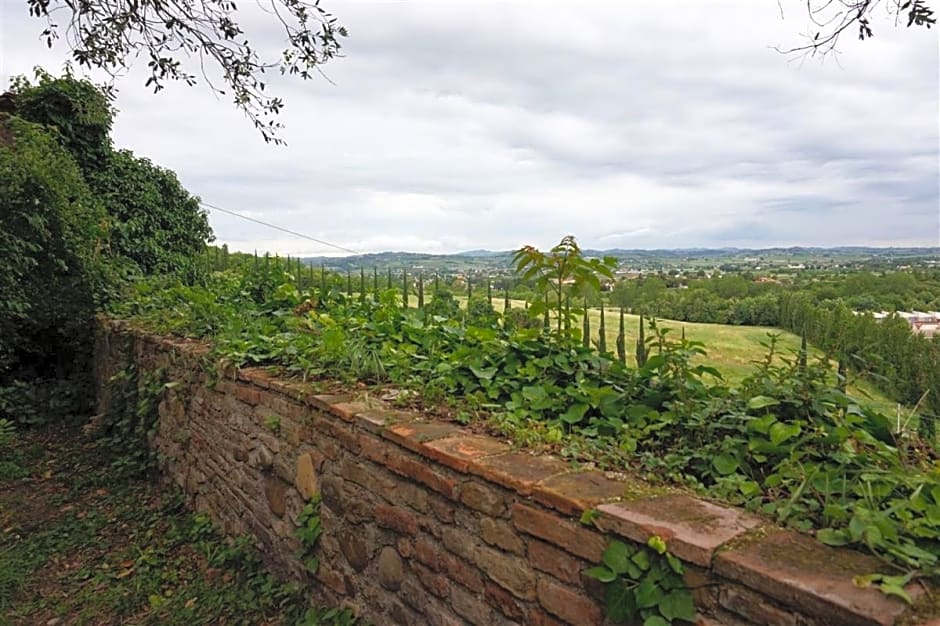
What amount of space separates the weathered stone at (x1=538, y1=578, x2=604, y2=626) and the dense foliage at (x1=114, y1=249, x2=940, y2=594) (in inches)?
16.8

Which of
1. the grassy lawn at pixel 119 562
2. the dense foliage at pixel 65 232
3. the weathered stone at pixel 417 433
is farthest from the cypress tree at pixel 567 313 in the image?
the dense foliage at pixel 65 232

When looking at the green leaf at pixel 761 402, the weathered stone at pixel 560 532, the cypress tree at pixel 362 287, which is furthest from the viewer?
the cypress tree at pixel 362 287

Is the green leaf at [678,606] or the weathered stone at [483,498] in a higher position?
the weathered stone at [483,498]

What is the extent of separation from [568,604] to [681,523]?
0.43 m

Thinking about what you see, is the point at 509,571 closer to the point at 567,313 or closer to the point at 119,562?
the point at 567,313

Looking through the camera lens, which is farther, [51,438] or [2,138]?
[2,138]

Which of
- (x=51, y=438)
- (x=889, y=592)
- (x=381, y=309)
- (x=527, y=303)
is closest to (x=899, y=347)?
(x=889, y=592)

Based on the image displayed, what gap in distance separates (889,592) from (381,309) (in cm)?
329

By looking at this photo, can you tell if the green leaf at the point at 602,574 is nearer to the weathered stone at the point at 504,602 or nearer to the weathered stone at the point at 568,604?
the weathered stone at the point at 568,604

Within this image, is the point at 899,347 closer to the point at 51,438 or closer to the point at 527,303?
the point at 527,303

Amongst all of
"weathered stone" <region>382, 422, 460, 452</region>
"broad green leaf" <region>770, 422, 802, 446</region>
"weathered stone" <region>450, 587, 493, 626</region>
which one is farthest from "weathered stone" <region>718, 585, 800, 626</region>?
"weathered stone" <region>382, 422, 460, 452</region>

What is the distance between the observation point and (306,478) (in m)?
2.90

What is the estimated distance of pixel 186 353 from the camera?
4203mm

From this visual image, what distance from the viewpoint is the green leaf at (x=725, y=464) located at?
1.74m
